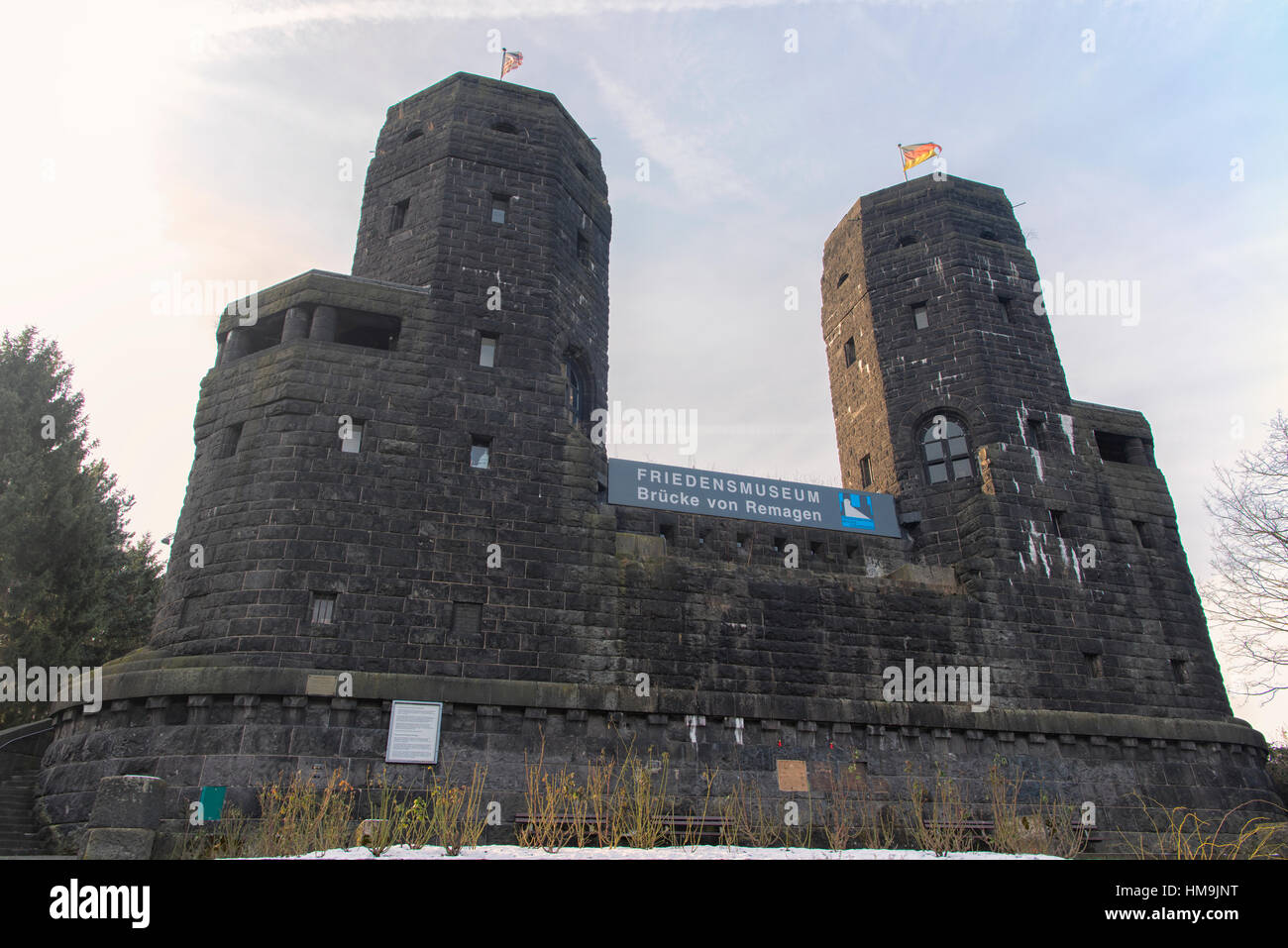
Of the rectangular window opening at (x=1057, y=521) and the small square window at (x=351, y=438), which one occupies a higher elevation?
the small square window at (x=351, y=438)

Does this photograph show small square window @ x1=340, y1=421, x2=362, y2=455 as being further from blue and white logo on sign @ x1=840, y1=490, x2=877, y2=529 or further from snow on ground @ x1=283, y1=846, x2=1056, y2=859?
blue and white logo on sign @ x1=840, y1=490, x2=877, y2=529

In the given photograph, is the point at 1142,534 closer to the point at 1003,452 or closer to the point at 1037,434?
the point at 1037,434

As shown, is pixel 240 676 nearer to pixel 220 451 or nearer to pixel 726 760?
pixel 220 451

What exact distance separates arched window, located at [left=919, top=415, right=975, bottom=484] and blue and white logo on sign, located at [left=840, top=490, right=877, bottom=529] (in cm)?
214

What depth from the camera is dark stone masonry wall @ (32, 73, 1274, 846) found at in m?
14.3

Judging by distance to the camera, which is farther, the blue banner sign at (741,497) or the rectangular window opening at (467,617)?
the blue banner sign at (741,497)

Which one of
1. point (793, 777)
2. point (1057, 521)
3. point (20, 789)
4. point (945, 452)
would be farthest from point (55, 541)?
point (1057, 521)

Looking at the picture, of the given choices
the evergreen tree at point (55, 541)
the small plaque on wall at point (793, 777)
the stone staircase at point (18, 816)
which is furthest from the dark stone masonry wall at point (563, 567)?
the evergreen tree at point (55, 541)

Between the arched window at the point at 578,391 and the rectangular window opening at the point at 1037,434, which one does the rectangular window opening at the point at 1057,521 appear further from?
the arched window at the point at 578,391

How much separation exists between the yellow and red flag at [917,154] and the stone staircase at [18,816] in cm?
2678

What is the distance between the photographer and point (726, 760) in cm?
1536

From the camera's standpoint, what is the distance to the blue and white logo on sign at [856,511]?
2030 cm

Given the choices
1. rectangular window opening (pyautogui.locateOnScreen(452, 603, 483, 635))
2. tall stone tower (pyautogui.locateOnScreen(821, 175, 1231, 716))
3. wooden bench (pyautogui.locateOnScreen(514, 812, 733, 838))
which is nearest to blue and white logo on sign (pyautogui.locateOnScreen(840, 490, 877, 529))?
tall stone tower (pyautogui.locateOnScreen(821, 175, 1231, 716))
